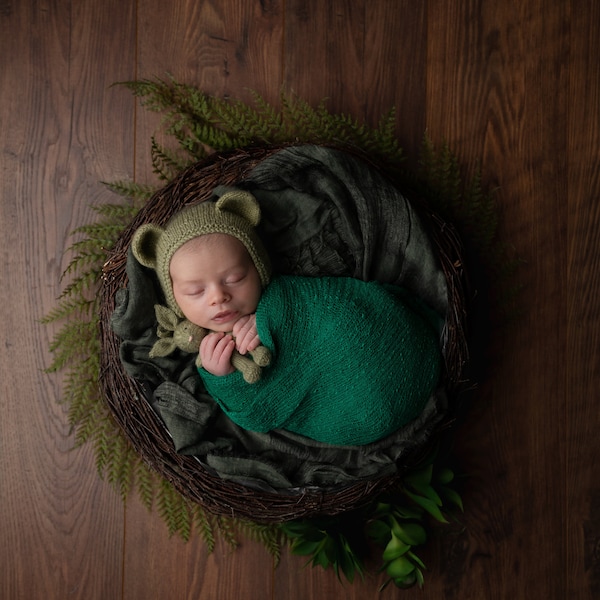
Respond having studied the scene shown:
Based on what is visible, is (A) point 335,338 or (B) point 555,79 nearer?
(A) point 335,338

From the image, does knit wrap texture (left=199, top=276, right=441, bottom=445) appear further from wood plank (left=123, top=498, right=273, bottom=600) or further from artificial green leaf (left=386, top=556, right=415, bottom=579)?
wood plank (left=123, top=498, right=273, bottom=600)

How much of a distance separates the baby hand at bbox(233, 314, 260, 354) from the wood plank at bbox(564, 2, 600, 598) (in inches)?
37.5

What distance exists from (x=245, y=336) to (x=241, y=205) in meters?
0.26

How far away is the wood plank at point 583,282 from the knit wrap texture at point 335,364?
61cm

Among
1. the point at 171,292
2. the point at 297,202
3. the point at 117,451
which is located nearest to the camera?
the point at 171,292

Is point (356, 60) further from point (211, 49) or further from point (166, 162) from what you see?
point (166, 162)

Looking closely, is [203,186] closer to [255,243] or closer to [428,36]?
[255,243]

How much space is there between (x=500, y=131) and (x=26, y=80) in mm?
1274

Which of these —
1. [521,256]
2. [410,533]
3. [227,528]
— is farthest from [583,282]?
[227,528]

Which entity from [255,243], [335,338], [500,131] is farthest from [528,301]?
[255,243]

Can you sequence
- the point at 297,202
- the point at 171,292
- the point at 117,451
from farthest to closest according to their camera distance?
the point at 117,451 < the point at 297,202 < the point at 171,292

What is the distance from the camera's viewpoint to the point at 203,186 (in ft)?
4.84

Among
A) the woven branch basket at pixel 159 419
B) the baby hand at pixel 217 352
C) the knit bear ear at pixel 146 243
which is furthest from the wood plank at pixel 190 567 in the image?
the knit bear ear at pixel 146 243

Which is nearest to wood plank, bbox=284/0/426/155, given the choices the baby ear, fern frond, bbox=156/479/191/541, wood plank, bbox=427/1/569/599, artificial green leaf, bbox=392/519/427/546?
wood plank, bbox=427/1/569/599
